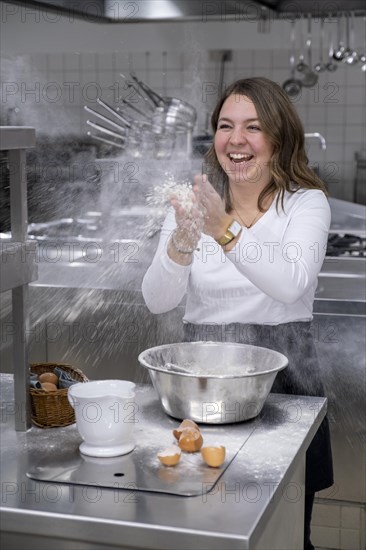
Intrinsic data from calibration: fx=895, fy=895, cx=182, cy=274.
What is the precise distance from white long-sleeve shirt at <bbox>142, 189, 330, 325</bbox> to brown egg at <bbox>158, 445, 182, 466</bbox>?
0.50m

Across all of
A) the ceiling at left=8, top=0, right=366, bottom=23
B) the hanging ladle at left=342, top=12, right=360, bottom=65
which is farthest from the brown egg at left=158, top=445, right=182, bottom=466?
the hanging ladle at left=342, top=12, right=360, bottom=65

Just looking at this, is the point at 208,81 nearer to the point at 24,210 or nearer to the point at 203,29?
the point at 203,29

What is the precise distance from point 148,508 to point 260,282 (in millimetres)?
644

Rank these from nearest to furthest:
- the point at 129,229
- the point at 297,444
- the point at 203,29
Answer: the point at 297,444 < the point at 129,229 < the point at 203,29

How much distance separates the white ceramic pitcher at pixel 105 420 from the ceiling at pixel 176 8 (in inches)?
39.3

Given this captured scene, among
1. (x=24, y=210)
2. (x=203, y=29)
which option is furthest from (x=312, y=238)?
(x=203, y=29)

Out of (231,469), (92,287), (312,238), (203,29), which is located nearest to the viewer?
(231,469)

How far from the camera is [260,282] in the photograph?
5.50ft

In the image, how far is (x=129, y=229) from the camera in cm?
327

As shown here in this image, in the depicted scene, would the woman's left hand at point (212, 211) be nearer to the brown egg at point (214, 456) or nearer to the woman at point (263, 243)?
A: the woman at point (263, 243)

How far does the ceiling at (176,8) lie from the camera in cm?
221

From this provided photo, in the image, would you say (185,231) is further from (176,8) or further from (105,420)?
(176,8)

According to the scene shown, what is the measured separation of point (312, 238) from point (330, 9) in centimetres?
194

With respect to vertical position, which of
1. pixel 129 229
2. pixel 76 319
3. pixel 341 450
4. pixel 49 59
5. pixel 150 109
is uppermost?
pixel 49 59
